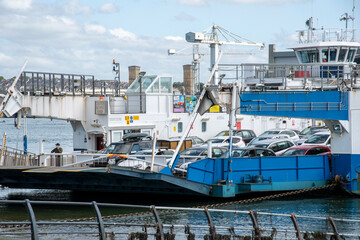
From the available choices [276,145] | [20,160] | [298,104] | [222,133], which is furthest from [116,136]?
[298,104]

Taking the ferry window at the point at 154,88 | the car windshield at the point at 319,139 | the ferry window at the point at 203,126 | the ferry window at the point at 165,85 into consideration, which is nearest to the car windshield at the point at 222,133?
the ferry window at the point at 203,126

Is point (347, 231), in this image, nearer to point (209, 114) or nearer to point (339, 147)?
point (339, 147)

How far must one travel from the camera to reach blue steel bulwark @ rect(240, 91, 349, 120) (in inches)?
859

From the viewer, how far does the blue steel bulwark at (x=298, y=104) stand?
71.6ft

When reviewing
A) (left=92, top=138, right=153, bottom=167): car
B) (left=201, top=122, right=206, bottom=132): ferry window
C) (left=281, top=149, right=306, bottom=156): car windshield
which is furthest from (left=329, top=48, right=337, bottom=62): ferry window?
(left=201, top=122, right=206, bottom=132): ferry window

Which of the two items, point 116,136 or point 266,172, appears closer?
point 266,172

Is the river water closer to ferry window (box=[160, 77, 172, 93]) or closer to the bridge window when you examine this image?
the bridge window

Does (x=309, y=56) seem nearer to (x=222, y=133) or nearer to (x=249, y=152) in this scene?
(x=249, y=152)

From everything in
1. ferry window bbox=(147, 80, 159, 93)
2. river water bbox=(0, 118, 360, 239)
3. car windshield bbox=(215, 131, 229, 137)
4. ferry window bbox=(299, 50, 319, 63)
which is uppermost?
ferry window bbox=(299, 50, 319, 63)

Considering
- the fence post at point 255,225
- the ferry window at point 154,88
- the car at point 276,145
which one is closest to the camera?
the fence post at point 255,225

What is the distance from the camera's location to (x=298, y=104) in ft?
72.1

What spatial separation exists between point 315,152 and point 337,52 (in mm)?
5267

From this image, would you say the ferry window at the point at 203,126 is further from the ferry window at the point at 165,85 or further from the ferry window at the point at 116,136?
the ferry window at the point at 116,136

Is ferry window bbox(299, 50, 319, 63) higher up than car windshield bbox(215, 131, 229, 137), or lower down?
higher up
